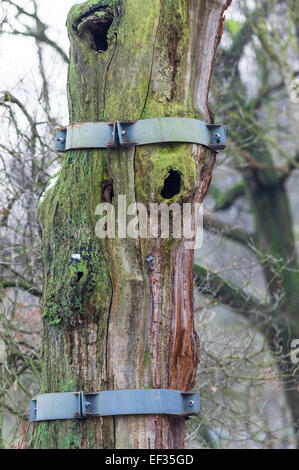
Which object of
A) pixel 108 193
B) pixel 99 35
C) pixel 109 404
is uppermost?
pixel 99 35

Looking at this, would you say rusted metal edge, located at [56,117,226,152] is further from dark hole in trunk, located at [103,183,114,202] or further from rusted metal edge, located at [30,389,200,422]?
rusted metal edge, located at [30,389,200,422]

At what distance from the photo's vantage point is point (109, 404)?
255cm

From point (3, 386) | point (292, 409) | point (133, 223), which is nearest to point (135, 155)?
point (133, 223)

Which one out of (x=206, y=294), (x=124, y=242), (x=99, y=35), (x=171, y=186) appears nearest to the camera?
(x=124, y=242)

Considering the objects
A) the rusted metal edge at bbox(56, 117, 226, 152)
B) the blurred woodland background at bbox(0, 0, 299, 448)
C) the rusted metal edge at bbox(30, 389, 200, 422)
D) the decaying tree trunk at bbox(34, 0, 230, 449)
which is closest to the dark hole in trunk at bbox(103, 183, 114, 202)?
the decaying tree trunk at bbox(34, 0, 230, 449)

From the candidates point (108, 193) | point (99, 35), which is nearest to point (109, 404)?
point (108, 193)

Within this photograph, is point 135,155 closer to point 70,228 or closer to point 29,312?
point 70,228

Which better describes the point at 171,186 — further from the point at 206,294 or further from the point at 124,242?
the point at 206,294

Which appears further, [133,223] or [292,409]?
[292,409]

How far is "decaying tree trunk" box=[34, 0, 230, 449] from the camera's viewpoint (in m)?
2.64

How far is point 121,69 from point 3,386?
4.06 meters

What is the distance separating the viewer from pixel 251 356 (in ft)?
23.2

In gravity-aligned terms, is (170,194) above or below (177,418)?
above

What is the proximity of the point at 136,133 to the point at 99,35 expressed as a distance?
0.63 meters
